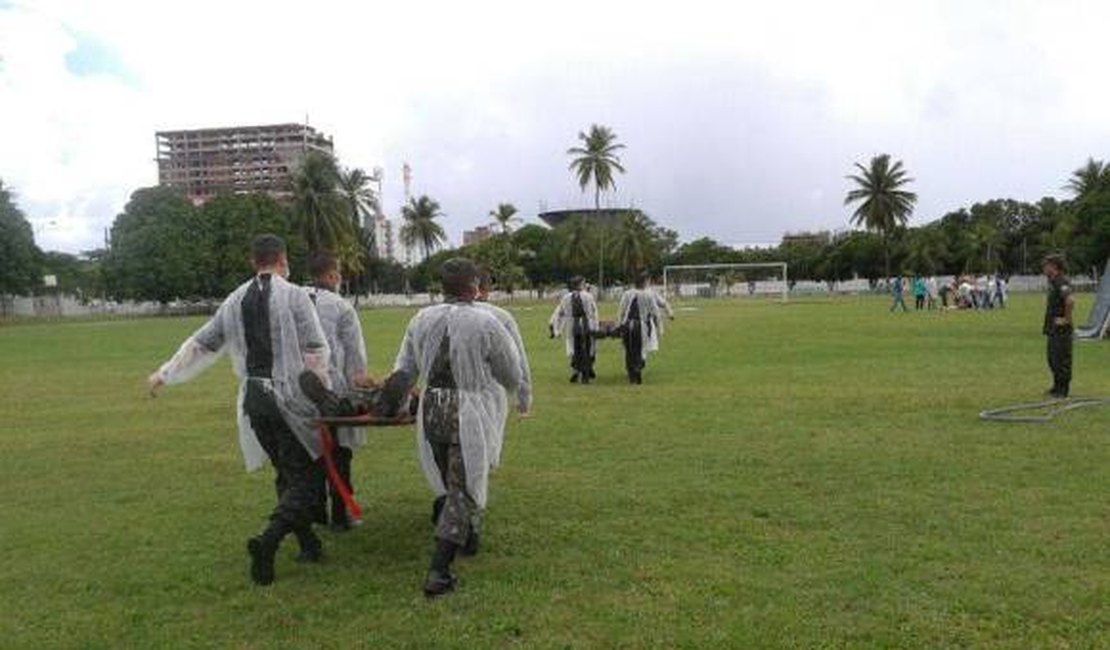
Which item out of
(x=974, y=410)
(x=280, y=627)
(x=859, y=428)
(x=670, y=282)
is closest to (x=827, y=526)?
(x=280, y=627)

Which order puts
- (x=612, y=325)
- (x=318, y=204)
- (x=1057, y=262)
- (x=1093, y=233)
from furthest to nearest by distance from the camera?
(x=318, y=204)
(x=1093, y=233)
(x=612, y=325)
(x=1057, y=262)

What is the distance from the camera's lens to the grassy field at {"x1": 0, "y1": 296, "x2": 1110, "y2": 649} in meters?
5.17

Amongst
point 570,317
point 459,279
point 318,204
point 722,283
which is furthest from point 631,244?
point 459,279

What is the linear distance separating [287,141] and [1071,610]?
536ft

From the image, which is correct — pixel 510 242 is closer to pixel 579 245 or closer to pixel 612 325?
pixel 579 245

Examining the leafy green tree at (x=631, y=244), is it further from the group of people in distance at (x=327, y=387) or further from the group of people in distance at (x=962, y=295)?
the group of people in distance at (x=327, y=387)

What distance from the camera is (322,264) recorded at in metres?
7.40

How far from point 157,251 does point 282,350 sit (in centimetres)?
8016

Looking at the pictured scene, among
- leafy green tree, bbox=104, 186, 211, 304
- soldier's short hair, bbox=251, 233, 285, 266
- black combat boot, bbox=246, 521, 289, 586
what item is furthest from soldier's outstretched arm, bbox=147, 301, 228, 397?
leafy green tree, bbox=104, 186, 211, 304

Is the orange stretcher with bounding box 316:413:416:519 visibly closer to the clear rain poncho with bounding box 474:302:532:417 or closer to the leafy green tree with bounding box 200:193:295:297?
the clear rain poncho with bounding box 474:302:532:417

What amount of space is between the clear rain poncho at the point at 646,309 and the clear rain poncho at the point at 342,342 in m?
9.69

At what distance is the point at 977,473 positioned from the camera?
27.8 ft

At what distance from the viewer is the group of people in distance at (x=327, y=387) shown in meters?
6.14

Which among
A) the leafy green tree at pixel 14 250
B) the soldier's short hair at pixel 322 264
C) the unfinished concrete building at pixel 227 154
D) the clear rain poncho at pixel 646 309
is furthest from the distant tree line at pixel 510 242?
the soldier's short hair at pixel 322 264
